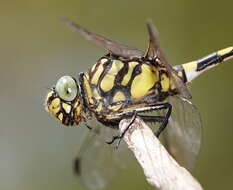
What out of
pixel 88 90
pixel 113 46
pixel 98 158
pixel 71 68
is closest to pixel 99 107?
pixel 88 90

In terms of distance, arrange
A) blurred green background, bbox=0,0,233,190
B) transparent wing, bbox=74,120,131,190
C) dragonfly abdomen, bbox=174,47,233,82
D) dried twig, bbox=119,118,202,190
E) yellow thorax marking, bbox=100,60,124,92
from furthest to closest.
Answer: blurred green background, bbox=0,0,233,190 → transparent wing, bbox=74,120,131,190 → dragonfly abdomen, bbox=174,47,233,82 → yellow thorax marking, bbox=100,60,124,92 → dried twig, bbox=119,118,202,190

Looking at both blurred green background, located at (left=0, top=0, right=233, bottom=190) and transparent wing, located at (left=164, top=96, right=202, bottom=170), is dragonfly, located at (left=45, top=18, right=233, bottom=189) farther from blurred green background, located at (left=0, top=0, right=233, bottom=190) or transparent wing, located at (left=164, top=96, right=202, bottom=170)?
blurred green background, located at (left=0, top=0, right=233, bottom=190)

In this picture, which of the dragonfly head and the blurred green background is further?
the blurred green background

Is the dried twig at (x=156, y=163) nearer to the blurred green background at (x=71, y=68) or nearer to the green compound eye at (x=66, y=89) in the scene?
the green compound eye at (x=66, y=89)

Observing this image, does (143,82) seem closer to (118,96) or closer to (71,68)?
(118,96)

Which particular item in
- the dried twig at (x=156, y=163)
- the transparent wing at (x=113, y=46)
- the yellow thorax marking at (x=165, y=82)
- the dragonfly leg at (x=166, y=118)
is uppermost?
the transparent wing at (x=113, y=46)

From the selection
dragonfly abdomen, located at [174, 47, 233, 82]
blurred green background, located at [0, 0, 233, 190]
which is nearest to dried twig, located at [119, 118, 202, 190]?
dragonfly abdomen, located at [174, 47, 233, 82]

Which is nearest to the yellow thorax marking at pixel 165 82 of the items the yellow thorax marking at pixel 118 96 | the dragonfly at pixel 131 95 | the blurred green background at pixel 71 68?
the dragonfly at pixel 131 95
